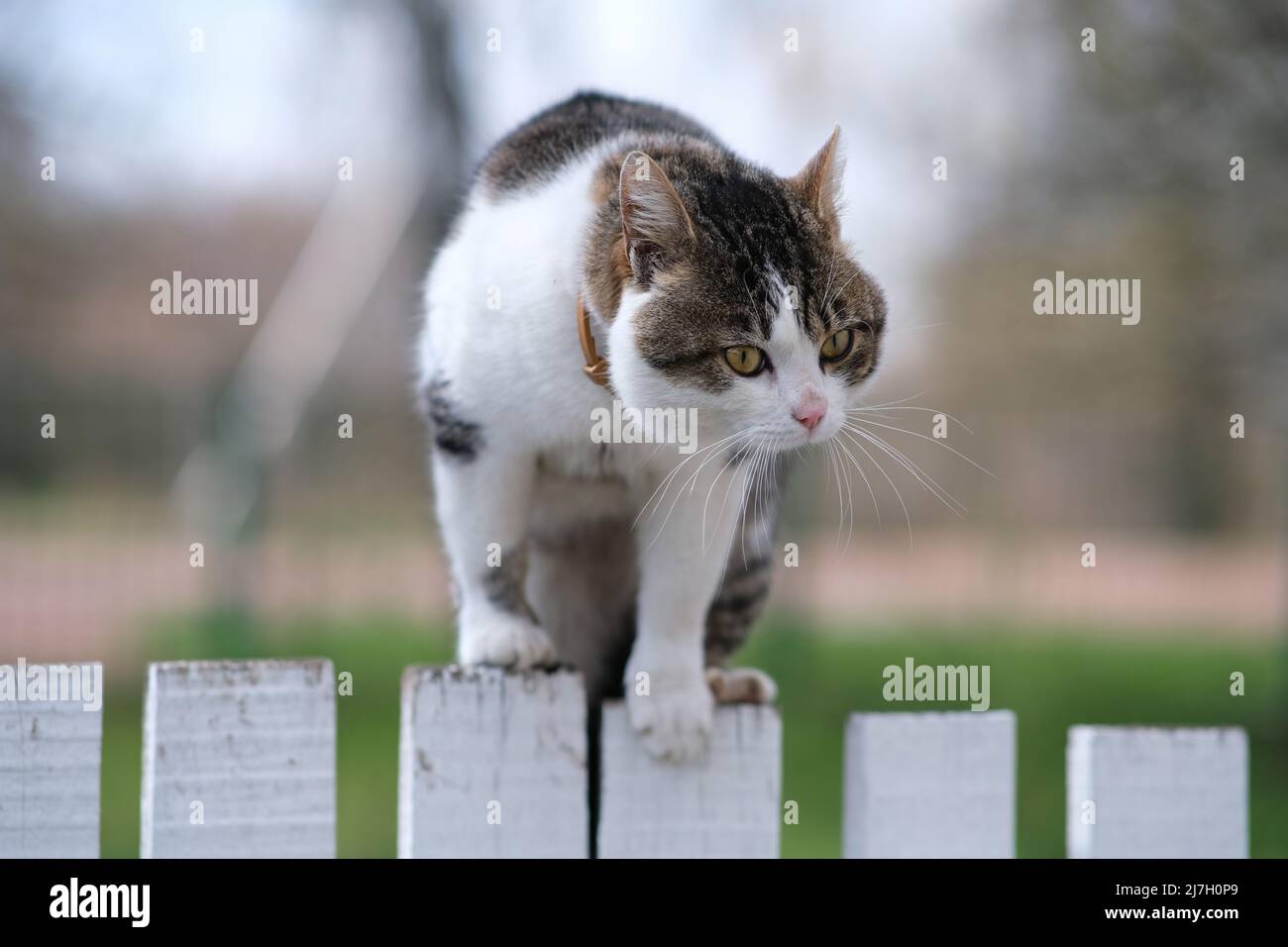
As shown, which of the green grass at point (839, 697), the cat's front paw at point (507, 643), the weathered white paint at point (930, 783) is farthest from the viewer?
the green grass at point (839, 697)

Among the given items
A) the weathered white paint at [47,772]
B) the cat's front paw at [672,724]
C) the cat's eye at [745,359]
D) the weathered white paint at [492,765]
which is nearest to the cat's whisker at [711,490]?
the cat's eye at [745,359]

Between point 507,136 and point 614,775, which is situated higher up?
point 507,136

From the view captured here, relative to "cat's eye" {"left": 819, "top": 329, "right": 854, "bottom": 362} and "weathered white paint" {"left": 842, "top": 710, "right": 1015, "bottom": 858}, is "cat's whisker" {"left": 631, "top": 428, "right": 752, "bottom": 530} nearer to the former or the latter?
"cat's eye" {"left": 819, "top": 329, "right": 854, "bottom": 362}

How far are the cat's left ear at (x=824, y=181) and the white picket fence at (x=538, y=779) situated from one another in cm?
74

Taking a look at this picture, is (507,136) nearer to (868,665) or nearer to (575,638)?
(575,638)

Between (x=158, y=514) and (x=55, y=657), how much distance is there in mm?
1357

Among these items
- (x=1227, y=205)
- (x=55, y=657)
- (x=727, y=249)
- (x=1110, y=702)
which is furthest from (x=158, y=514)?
(x=727, y=249)

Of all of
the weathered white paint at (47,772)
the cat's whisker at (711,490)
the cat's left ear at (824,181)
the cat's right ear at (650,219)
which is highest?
the cat's left ear at (824,181)

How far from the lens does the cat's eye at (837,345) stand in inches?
71.4

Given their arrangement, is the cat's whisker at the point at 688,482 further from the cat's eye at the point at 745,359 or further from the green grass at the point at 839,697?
the green grass at the point at 839,697

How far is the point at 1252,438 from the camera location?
9281 mm

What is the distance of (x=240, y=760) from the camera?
1526 mm

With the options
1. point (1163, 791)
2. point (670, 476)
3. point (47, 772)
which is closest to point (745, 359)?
point (670, 476)

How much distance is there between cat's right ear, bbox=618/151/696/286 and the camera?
1740mm
